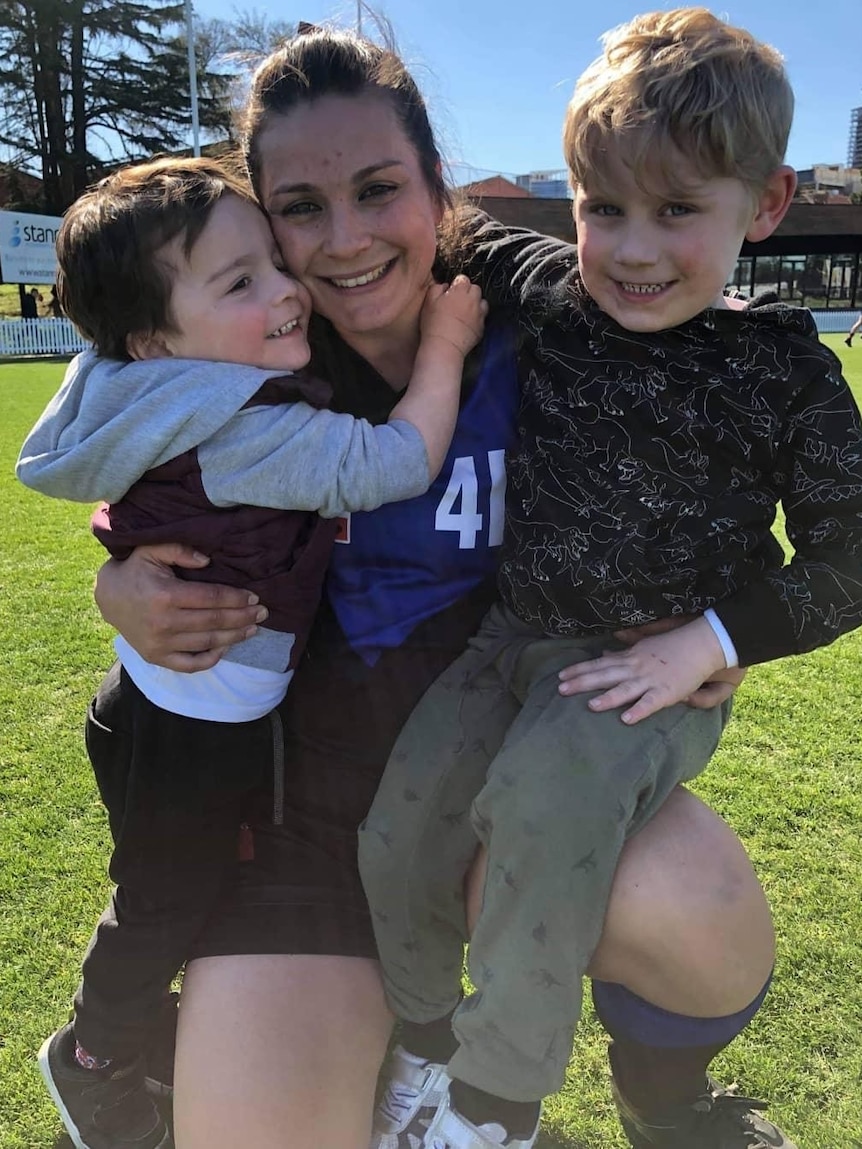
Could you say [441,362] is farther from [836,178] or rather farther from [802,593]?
[836,178]

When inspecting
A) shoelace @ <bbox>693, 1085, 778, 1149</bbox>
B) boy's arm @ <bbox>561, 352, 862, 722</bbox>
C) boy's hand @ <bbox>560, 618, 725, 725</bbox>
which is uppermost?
boy's arm @ <bbox>561, 352, 862, 722</bbox>

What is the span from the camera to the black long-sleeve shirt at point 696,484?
5.41ft

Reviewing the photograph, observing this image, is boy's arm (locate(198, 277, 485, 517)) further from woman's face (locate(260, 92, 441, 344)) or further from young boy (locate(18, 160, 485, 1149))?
woman's face (locate(260, 92, 441, 344))

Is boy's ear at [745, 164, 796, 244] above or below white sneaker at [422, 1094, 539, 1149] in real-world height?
above

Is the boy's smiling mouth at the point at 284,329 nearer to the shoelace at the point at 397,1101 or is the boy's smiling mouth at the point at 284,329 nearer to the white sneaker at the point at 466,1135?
the white sneaker at the point at 466,1135

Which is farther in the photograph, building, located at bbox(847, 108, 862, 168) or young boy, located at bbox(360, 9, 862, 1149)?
building, located at bbox(847, 108, 862, 168)

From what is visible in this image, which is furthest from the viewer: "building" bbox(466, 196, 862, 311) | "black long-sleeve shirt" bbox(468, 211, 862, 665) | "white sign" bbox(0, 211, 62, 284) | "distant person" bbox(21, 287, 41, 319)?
"building" bbox(466, 196, 862, 311)

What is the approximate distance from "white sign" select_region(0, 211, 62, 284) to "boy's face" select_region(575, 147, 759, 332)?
27.5 m

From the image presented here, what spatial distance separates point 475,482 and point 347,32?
3.29 feet

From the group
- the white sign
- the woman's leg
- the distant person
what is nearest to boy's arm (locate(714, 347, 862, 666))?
the woman's leg

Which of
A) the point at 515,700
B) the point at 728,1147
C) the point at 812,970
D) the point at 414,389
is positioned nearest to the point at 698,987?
the point at 728,1147

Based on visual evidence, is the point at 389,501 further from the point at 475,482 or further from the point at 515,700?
the point at 515,700

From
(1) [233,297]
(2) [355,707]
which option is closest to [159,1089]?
(2) [355,707]

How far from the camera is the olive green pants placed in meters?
1.55
